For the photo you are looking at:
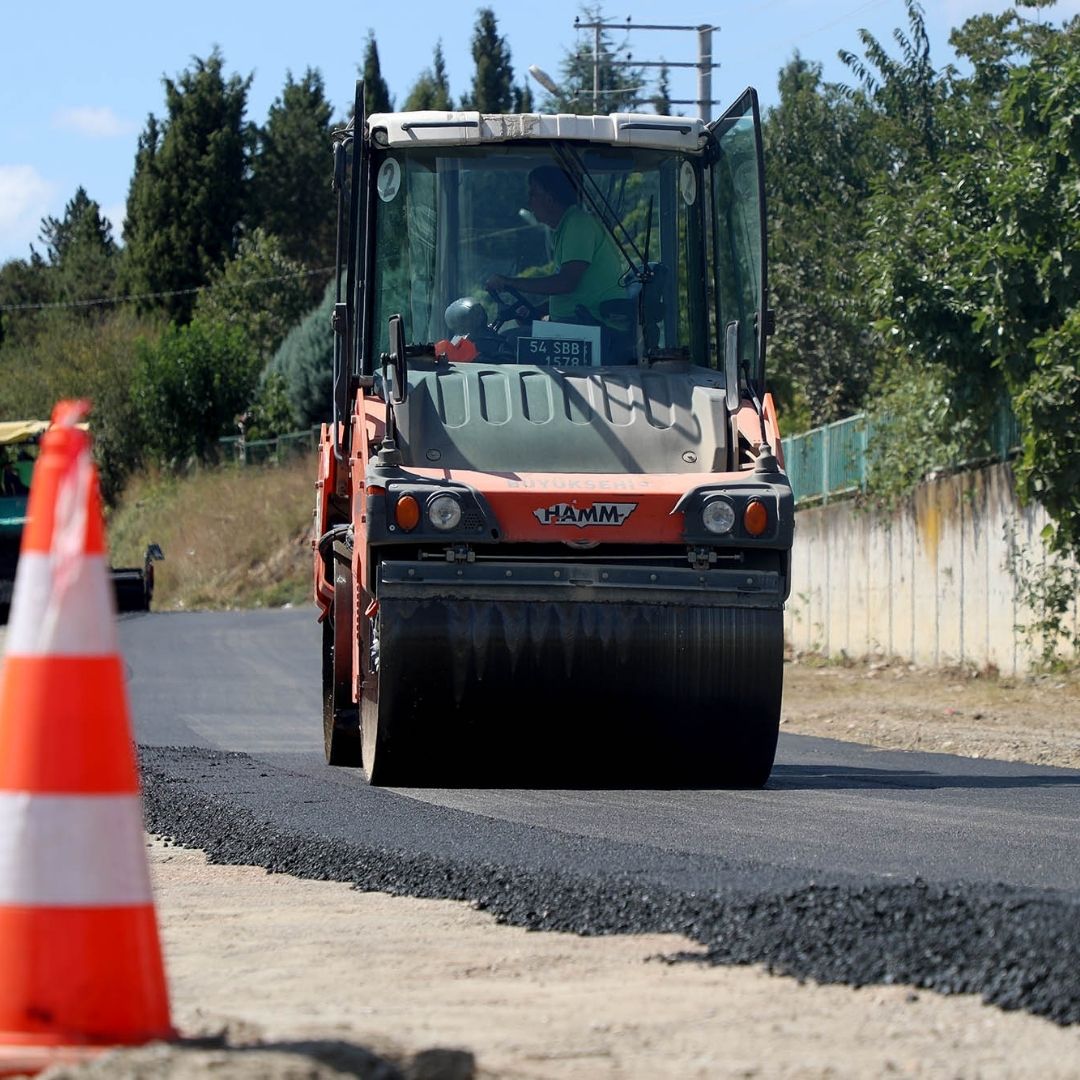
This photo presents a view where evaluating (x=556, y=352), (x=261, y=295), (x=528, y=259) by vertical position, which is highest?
(x=261, y=295)

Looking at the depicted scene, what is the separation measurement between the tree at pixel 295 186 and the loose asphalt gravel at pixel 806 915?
225ft

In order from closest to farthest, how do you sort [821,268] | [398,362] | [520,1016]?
[520,1016] → [398,362] → [821,268]

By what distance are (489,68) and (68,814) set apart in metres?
85.4

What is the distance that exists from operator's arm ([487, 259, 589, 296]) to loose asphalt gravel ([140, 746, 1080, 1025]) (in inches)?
142

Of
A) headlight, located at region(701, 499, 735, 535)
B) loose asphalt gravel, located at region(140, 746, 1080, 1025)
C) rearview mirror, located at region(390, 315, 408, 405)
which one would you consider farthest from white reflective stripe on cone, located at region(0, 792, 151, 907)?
rearview mirror, located at region(390, 315, 408, 405)

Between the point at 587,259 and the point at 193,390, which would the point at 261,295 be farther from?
the point at 587,259

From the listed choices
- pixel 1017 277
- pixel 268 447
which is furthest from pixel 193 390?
pixel 1017 277

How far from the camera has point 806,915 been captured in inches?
185

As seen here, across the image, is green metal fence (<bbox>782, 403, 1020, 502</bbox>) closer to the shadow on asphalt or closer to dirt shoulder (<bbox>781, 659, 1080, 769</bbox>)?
dirt shoulder (<bbox>781, 659, 1080, 769</bbox>)

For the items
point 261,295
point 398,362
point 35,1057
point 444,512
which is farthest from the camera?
point 261,295

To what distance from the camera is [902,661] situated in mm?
21234

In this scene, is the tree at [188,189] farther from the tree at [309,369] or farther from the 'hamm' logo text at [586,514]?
the 'hamm' logo text at [586,514]

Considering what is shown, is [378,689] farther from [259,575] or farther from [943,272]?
[259,575]

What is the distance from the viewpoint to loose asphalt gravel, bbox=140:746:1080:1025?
4074mm
